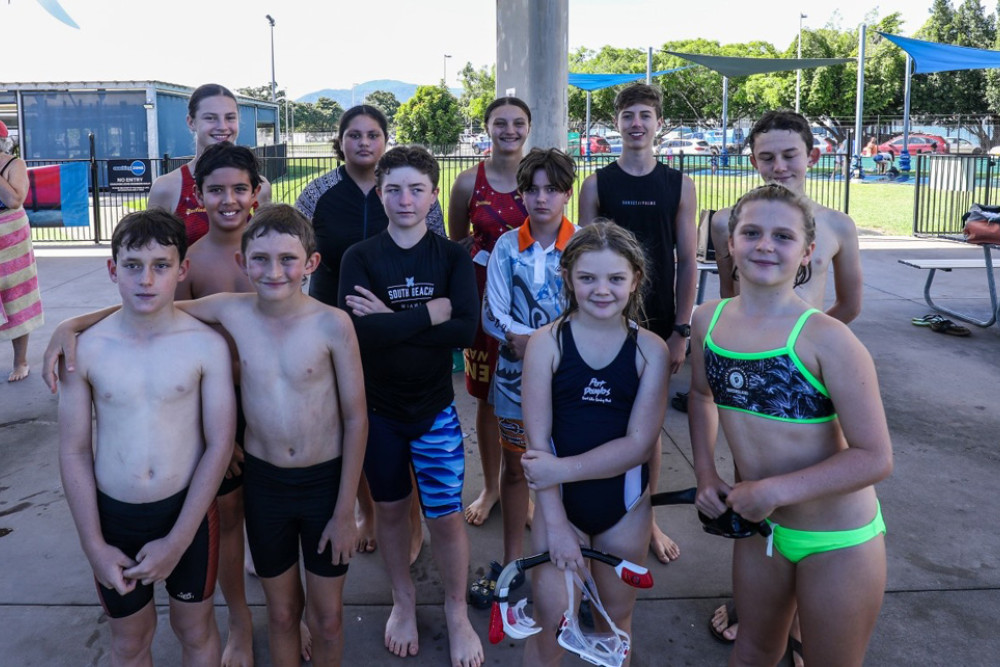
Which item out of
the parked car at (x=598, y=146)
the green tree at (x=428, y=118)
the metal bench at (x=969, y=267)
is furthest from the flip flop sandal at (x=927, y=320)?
the parked car at (x=598, y=146)

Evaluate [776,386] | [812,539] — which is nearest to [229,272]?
[776,386]

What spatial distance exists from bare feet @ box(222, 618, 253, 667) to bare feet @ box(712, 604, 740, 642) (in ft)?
5.65

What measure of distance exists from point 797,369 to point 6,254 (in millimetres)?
5992

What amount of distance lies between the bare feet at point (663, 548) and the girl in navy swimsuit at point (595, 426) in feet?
3.59

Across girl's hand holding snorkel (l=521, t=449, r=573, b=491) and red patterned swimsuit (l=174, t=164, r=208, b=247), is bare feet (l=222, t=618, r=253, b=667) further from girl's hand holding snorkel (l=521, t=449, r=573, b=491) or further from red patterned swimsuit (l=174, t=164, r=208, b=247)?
red patterned swimsuit (l=174, t=164, r=208, b=247)

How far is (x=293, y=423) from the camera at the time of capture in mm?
2494

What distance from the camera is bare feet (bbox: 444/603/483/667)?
9.21 ft

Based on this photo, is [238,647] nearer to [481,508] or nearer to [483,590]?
[483,590]

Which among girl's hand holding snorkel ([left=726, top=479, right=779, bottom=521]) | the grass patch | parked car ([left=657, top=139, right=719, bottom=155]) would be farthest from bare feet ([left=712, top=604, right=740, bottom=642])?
parked car ([left=657, top=139, right=719, bottom=155])

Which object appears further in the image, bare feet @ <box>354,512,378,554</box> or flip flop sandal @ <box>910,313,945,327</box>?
flip flop sandal @ <box>910,313,945,327</box>

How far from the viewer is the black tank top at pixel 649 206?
12.0 feet

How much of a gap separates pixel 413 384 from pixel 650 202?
58.5 inches

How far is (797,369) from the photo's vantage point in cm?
212

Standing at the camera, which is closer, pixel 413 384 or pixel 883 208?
pixel 413 384
